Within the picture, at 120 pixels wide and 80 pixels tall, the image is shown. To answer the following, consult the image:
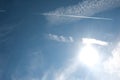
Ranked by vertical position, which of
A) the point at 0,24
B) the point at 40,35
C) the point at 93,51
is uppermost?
the point at 93,51

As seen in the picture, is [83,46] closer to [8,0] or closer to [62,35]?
[62,35]

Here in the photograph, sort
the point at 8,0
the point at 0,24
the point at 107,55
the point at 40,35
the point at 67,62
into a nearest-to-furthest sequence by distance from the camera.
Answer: the point at 8,0 → the point at 0,24 → the point at 40,35 → the point at 107,55 → the point at 67,62

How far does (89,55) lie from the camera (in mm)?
4094

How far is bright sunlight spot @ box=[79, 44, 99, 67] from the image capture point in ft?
13.4

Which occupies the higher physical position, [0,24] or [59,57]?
[59,57]

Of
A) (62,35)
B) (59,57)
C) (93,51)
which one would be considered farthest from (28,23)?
(93,51)

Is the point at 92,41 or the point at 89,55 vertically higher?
the point at 92,41

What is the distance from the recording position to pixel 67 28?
12.9ft

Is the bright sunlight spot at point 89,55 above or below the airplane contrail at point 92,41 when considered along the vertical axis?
below

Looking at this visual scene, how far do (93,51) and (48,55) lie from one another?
2.86 ft

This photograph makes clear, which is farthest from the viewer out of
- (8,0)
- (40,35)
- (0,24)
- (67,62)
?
(67,62)

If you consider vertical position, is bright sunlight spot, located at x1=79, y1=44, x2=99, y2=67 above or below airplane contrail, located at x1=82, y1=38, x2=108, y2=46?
below

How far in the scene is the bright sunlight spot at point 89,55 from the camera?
4.07 meters

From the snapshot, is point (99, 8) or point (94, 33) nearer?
point (99, 8)
